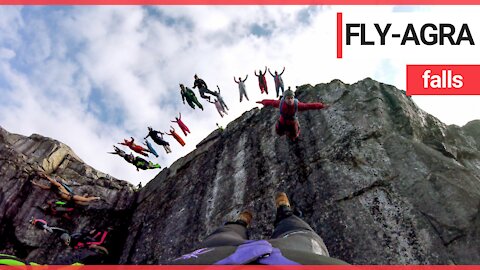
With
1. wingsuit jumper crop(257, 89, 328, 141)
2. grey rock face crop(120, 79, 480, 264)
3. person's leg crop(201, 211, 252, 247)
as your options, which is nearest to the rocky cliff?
grey rock face crop(120, 79, 480, 264)

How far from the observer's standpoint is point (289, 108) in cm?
1112

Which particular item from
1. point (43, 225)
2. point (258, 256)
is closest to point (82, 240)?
point (43, 225)

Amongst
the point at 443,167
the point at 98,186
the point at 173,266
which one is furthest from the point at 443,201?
the point at 98,186

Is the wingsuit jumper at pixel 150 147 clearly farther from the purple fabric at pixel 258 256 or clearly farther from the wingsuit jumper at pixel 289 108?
the purple fabric at pixel 258 256

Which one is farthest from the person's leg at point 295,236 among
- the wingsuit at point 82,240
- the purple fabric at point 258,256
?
the wingsuit at point 82,240

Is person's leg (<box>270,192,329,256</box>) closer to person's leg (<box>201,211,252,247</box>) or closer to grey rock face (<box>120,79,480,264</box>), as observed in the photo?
person's leg (<box>201,211,252,247</box>)

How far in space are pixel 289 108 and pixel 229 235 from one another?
23.5ft

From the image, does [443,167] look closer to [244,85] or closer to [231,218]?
[231,218]

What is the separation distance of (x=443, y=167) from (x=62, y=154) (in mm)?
23208

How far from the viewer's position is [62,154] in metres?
24.7

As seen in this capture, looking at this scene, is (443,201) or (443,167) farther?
(443,167)

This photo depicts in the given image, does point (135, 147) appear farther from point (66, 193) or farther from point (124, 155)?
point (66, 193)

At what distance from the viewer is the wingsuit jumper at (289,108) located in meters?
10.9

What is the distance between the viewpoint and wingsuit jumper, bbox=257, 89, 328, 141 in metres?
10.9
